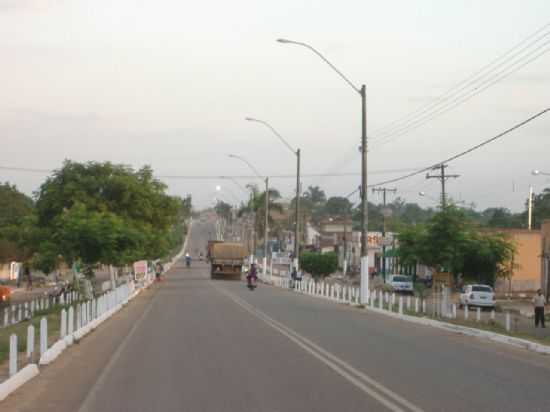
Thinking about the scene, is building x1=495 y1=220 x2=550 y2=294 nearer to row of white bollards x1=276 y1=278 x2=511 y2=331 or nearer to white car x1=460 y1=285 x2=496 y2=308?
row of white bollards x1=276 y1=278 x2=511 y2=331

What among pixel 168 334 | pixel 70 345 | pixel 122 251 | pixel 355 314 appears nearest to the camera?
pixel 70 345

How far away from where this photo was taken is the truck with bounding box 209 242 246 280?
81.5 metres

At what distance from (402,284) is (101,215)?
3398cm

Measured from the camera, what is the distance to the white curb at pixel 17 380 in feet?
48.0

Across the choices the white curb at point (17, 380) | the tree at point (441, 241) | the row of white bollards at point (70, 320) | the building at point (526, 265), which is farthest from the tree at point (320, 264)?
the white curb at point (17, 380)

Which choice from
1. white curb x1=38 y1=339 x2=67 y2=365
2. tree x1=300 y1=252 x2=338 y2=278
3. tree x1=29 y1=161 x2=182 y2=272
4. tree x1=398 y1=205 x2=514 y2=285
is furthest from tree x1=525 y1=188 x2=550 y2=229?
white curb x1=38 y1=339 x2=67 y2=365

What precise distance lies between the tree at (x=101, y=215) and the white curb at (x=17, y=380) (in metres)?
24.5

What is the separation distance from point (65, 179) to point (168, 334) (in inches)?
1357

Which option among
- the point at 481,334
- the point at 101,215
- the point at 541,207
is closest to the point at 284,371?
the point at 481,334

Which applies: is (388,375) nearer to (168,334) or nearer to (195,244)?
(168,334)

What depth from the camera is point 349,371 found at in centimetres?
1722

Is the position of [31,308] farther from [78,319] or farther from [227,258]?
[227,258]

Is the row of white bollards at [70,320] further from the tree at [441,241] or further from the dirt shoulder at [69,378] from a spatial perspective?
the tree at [441,241]

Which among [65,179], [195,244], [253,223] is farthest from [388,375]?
[195,244]
